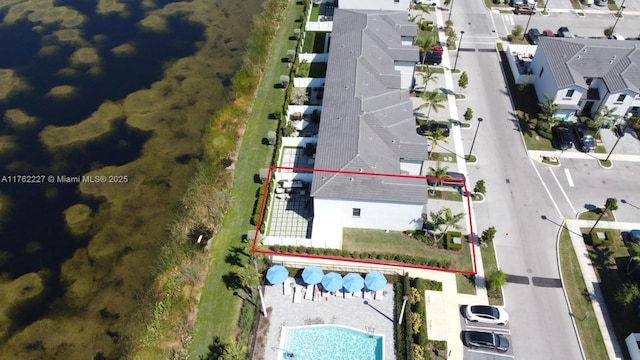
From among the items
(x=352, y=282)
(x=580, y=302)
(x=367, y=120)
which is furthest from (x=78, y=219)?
(x=580, y=302)

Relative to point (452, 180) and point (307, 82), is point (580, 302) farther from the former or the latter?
point (307, 82)

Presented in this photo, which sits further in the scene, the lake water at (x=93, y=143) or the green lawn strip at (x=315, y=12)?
the green lawn strip at (x=315, y=12)

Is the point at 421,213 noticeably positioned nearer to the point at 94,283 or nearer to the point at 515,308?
the point at 515,308

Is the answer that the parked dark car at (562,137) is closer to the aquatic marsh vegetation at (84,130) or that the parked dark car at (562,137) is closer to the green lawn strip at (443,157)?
the green lawn strip at (443,157)

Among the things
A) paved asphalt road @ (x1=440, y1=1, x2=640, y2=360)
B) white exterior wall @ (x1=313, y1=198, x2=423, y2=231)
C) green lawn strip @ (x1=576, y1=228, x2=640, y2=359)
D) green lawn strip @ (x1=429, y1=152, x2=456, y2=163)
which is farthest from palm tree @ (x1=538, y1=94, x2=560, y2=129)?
white exterior wall @ (x1=313, y1=198, x2=423, y2=231)

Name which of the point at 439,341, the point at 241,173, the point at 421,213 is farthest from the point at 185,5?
the point at 439,341

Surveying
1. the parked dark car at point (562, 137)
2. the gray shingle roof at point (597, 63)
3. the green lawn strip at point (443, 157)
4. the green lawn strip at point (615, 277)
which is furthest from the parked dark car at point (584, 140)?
the green lawn strip at point (443, 157)
